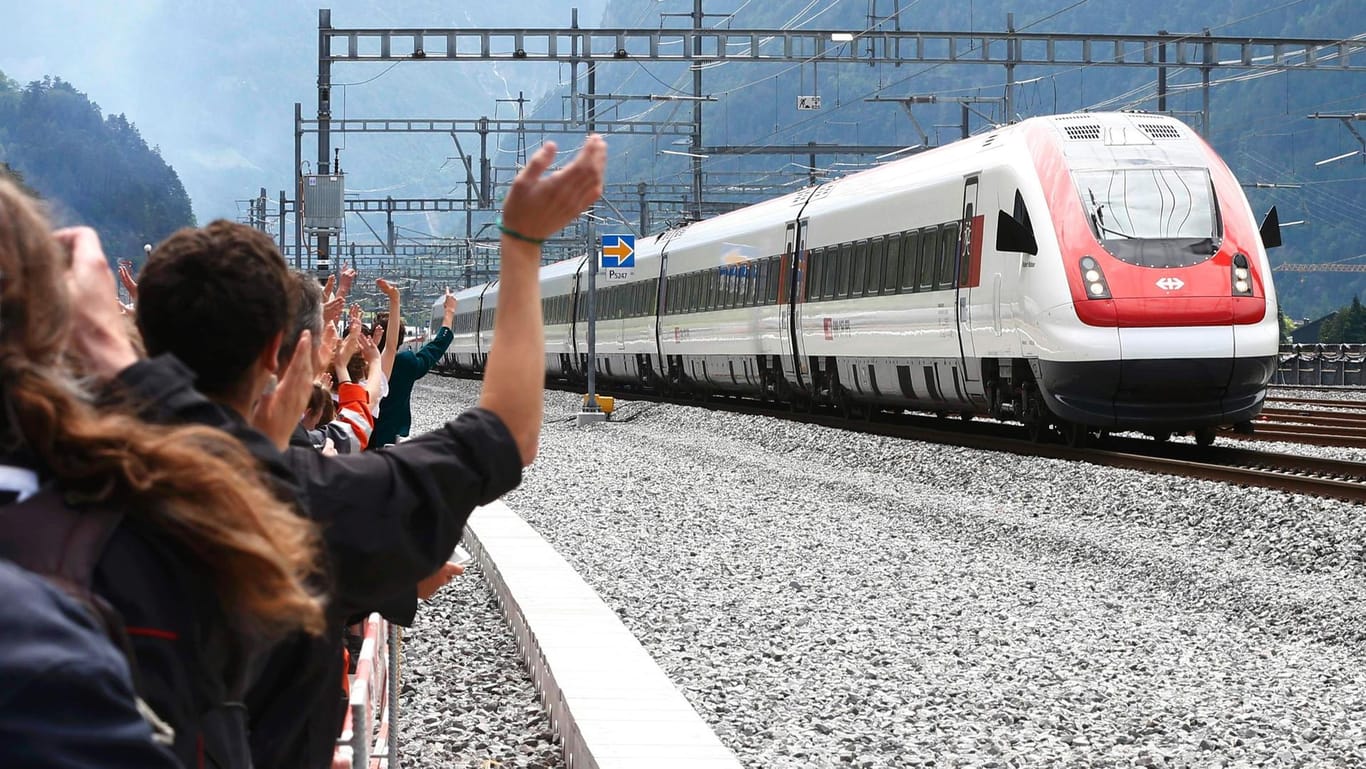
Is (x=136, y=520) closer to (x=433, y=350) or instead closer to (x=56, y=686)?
(x=56, y=686)

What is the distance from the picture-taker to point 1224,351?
51.2 feet

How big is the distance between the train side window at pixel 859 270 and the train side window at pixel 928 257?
6.95 feet

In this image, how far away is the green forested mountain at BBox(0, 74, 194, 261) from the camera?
116m

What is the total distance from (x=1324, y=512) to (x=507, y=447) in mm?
10616

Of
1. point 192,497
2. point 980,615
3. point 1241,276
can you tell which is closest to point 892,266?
point 1241,276

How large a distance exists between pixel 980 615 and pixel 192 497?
8.08m

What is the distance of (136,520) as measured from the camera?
1615mm

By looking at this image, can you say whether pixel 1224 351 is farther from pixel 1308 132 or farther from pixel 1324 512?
pixel 1308 132

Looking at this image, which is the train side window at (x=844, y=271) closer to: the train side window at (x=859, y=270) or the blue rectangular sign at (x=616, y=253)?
the train side window at (x=859, y=270)

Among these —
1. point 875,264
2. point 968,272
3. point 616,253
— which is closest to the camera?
point 968,272

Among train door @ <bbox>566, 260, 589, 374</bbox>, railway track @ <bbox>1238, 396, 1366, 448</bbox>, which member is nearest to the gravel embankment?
railway track @ <bbox>1238, 396, 1366, 448</bbox>

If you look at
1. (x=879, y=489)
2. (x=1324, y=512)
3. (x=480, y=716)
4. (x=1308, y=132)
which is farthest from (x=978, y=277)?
(x=1308, y=132)

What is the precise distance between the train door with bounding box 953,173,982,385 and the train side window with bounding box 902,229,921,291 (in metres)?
1.38

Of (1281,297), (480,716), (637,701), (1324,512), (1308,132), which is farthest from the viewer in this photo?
(1308,132)
